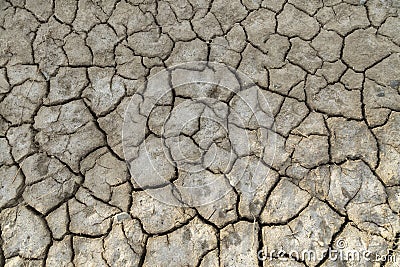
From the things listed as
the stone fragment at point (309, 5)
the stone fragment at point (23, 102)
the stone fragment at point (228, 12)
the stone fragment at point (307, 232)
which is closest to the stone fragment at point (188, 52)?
the stone fragment at point (228, 12)

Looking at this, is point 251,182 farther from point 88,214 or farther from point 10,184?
point 10,184

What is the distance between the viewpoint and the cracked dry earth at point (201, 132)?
243 cm

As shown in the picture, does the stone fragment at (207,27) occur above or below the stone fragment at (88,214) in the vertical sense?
above

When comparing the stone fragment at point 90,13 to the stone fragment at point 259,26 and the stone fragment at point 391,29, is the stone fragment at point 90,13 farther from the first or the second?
the stone fragment at point 391,29

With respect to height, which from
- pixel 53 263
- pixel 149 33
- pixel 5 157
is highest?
pixel 149 33

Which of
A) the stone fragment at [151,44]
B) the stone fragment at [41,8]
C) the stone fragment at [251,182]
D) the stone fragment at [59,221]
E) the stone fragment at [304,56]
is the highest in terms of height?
the stone fragment at [41,8]

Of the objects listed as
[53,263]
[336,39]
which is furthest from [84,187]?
[336,39]

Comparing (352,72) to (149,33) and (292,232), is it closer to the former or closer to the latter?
(292,232)

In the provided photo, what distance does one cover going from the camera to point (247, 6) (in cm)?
339

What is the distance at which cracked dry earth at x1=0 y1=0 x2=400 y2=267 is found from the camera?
243 cm

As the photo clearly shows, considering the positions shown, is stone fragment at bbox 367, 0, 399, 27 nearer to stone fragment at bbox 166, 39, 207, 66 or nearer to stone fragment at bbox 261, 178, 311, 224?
stone fragment at bbox 166, 39, 207, 66

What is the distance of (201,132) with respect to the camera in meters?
2.81

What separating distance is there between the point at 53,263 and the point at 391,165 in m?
2.22

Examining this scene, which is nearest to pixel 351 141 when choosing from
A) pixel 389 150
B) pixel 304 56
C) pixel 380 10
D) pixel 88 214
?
pixel 389 150
